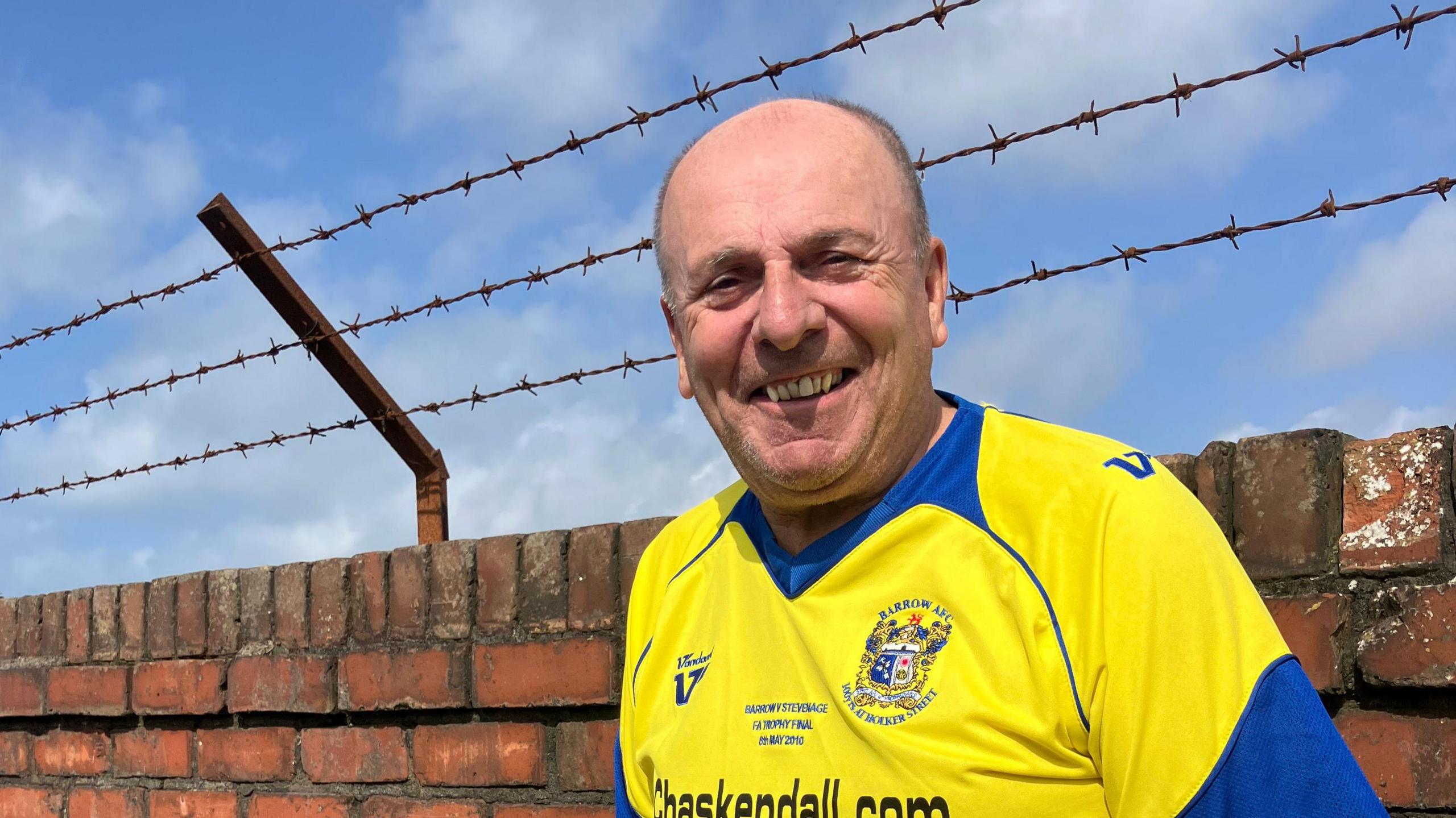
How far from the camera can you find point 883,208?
1549mm

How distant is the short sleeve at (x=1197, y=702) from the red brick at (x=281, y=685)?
222cm

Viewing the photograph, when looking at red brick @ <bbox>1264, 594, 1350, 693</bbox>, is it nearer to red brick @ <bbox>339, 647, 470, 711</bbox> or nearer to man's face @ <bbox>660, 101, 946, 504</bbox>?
man's face @ <bbox>660, 101, 946, 504</bbox>

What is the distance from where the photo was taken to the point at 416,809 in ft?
9.40

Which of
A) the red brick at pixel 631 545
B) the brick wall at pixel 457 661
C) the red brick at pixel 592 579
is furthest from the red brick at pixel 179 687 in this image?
the red brick at pixel 631 545

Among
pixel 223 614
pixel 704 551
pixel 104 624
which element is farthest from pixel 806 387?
pixel 104 624

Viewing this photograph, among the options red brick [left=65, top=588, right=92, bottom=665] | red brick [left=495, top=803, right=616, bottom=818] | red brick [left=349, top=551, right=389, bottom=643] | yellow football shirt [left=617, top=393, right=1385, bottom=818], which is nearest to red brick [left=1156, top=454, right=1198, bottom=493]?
yellow football shirt [left=617, top=393, right=1385, bottom=818]

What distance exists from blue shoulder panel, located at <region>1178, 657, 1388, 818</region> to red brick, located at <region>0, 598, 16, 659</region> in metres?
3.80

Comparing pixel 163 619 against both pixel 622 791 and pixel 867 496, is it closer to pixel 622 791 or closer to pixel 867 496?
pixel 622 791

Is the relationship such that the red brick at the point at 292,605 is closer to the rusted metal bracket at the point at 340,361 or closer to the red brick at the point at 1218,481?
the rusted metal bracket at the point at 340,361

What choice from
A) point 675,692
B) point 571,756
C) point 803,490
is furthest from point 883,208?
point 571,756

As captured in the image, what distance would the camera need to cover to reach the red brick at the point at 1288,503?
74.2 inches

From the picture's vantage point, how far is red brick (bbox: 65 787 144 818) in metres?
3.47

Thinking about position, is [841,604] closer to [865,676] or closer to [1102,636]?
[865,676]

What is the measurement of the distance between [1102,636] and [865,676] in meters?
0.26
